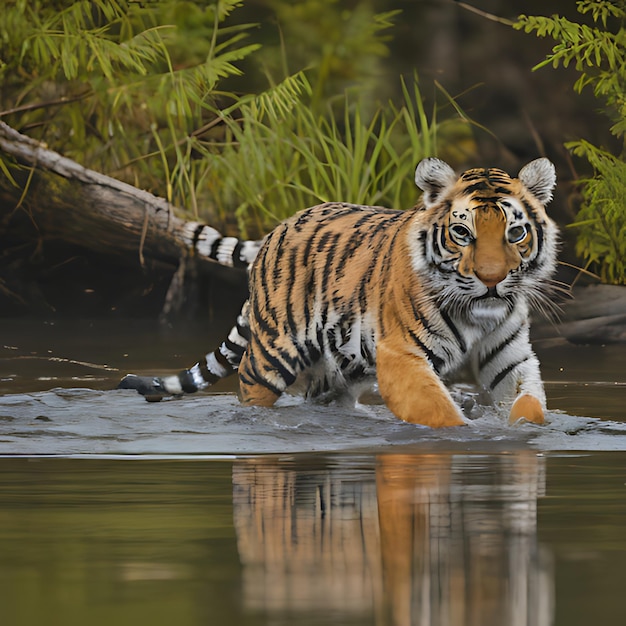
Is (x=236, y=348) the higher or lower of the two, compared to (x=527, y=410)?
higher

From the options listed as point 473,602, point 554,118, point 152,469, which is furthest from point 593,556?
point 554,118

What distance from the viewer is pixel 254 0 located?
13188mm

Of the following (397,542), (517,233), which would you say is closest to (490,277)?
(517,233)

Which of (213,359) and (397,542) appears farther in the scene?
(213,359)

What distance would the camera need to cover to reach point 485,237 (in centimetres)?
648

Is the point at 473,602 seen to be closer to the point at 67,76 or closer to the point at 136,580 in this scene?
the point at 136,580

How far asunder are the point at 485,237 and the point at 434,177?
1.37 ft

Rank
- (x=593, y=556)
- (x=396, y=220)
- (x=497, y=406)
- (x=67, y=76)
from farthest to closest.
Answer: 1. (x=67, y=76)
2. (x=396, y=220)
3. (x=497, y=406)
4. (x=593, y=556)

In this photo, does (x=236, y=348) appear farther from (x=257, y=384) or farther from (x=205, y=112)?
(x=205, y=112)

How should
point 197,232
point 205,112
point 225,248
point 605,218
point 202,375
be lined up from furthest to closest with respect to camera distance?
point 205,112, point 605,218, point 197,232, point 225,248, point 202,375

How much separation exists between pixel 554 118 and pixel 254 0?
2.55 meters

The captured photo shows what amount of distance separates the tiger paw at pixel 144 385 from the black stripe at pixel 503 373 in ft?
5.90

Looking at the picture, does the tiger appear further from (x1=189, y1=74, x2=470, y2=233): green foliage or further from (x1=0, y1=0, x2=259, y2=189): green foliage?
(x1=0, y1=0, x2=259, y2=189): green foliage

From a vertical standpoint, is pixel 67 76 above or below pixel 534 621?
above
